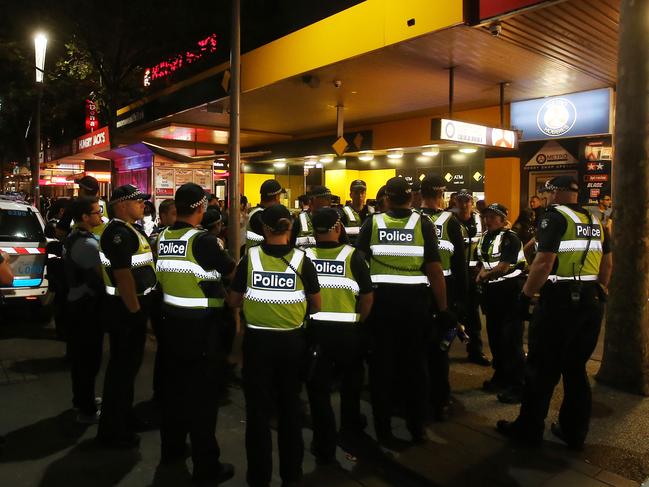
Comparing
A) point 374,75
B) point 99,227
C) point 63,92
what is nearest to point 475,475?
point 99,227

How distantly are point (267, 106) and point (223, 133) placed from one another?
5632 mm

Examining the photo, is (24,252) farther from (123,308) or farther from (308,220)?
(123,308)

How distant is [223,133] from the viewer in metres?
19.8

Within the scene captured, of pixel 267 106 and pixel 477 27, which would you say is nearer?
pixel 477 27

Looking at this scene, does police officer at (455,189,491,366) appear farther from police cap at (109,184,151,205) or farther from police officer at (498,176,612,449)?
police cap at (109,184,151,205)

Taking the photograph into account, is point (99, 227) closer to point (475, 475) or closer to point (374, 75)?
point (475, 475)

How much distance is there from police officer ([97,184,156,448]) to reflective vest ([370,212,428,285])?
1.89 m

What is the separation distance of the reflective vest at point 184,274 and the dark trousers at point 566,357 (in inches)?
102

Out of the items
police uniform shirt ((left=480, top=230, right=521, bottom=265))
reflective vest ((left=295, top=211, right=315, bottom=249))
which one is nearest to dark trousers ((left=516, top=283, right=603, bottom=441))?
police uniform shirt ((left=480, top=230, right=521, bottom=265))

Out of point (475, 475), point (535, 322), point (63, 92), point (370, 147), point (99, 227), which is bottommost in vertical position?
point (475, 475)

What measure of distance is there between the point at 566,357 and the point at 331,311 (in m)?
1.93

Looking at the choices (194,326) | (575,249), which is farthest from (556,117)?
(194,326)

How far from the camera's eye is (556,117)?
1242 cm

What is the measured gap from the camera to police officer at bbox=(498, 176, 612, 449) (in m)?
4.34
